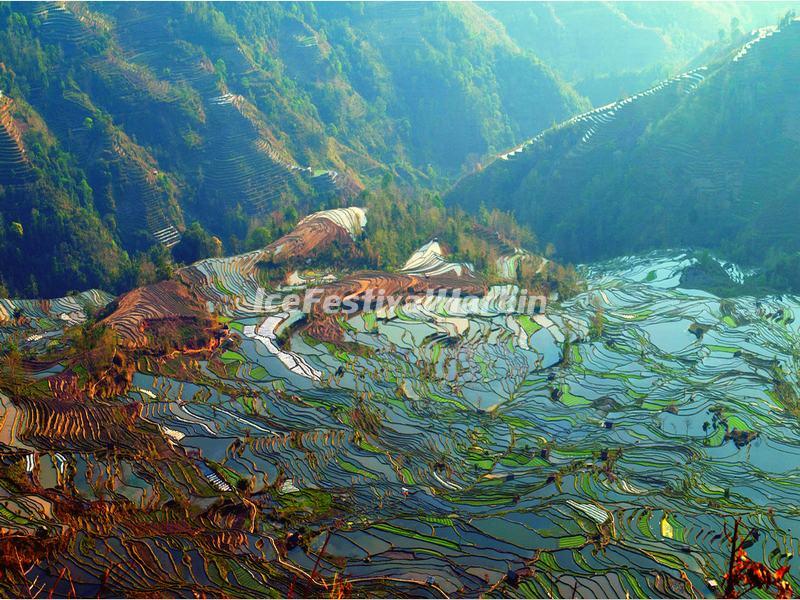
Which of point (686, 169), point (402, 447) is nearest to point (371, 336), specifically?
point (402, 447)

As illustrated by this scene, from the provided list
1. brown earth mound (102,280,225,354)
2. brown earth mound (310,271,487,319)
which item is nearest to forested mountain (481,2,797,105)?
brown earth mound (310,271,487,319)

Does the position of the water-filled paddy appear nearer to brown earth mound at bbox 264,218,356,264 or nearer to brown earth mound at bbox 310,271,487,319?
brown earth mound at bbox 310,271,487,319

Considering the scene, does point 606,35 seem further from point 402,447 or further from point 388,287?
point 402,447

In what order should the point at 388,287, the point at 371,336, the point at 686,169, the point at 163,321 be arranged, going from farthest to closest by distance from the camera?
1. the point at 686,169
2. the point at 388,287
3. the point at 371,336
4. the point at 163,321

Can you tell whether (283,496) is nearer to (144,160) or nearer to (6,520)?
(6,520)

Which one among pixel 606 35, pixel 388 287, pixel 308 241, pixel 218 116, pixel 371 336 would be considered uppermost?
pixel 606 35

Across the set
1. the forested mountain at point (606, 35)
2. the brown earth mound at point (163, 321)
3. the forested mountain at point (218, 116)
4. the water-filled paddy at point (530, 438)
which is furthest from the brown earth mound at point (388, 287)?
the forested mountain at point (606, 35)
